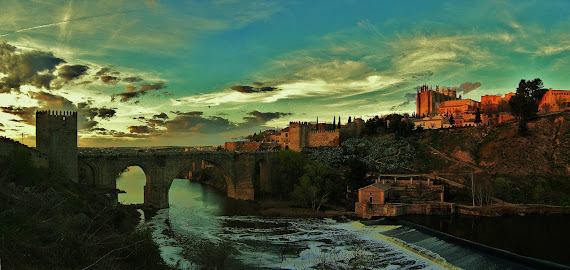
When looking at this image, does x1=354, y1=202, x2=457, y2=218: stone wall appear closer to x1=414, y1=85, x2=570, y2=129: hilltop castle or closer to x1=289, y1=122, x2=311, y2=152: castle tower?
x1=289, y1=122, x2=311, y2=152: castle tower

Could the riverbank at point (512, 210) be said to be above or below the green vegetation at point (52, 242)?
below

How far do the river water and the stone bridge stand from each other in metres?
3.32

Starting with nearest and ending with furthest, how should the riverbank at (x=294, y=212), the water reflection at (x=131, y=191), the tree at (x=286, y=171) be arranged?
the riverbank at (x=294, y=212) → the water reflection at (x=131, y=191) → the tree at (x=286, y=171)

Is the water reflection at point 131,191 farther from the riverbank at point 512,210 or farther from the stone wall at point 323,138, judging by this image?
the riverbank at point 512,210

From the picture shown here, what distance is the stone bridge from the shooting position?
33438 millimetres

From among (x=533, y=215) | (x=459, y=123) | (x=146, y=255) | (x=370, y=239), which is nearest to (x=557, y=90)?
(x=459, y=123)

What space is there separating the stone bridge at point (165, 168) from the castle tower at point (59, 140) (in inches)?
96.3

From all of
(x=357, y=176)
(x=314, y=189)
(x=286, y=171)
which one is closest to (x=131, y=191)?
(x=286, y=171)

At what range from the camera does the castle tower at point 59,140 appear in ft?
93.7

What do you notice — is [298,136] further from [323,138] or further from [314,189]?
[314,189]

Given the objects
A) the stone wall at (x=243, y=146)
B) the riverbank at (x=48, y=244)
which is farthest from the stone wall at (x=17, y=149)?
the stone wall at (x=243, y=146)

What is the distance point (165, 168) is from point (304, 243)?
19.6m

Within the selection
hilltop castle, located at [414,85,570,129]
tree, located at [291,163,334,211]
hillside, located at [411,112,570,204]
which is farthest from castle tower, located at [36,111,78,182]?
hilltop castle, located at [414,85,570,129]

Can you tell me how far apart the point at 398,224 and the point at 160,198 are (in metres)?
23.7
